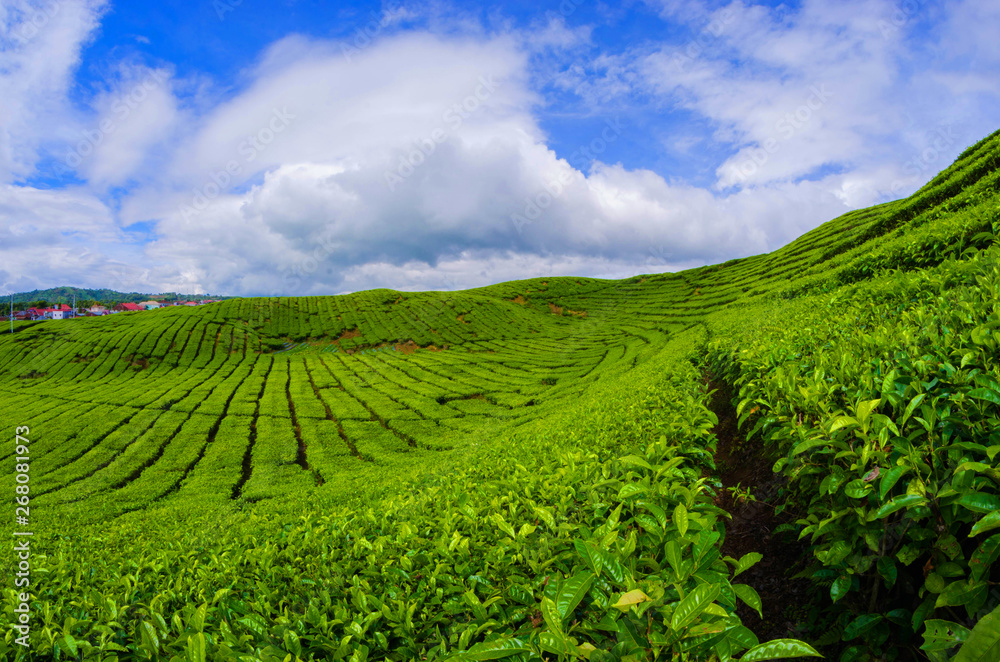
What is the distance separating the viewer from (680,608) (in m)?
1.56

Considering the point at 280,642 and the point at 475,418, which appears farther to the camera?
the point at 475,418

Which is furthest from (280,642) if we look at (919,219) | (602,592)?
(919,219)

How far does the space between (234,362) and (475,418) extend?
40.6 metres

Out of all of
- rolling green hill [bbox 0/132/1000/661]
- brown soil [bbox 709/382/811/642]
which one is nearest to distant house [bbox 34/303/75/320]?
rolling green hill [bbox 0/132/1000/661]

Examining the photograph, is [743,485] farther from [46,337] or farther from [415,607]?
[46,337]

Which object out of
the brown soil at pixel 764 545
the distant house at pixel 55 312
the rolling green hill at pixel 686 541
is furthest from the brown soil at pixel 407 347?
the distant house at pixel 55 312

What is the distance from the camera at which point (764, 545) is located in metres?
2.98

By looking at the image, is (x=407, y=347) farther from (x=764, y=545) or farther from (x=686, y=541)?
(x=686, y=541)

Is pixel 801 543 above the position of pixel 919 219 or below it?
below

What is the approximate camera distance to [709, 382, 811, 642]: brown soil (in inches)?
98.0

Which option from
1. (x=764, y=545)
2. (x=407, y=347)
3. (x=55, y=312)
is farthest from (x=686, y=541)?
(x=55, y=312)

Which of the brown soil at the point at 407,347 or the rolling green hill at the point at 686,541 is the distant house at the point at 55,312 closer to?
the brown soil at the point at 407,347

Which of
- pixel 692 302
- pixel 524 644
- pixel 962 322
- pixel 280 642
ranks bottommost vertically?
pixel 280 642

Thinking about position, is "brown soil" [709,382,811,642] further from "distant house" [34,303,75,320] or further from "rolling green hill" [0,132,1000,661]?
"distant house" [34,303,75,320]
